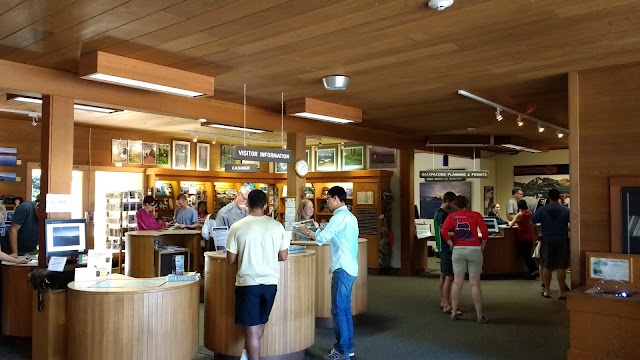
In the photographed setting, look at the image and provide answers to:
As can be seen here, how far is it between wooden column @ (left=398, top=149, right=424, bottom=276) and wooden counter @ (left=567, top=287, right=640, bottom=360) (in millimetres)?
6724

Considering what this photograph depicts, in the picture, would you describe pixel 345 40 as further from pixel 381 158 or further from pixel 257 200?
pixel 381 158

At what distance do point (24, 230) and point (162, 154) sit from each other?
234 inches

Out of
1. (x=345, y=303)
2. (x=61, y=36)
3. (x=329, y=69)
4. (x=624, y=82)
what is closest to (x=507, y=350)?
(x=345, y=303)

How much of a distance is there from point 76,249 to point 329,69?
3183 mm

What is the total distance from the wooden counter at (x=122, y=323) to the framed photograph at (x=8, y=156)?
261 inches

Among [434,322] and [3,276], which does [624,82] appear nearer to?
[434,322]

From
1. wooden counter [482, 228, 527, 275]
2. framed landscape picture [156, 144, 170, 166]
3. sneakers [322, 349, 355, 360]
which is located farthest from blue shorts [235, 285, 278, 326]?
framed landscape picture [156, 144, 170, 166]

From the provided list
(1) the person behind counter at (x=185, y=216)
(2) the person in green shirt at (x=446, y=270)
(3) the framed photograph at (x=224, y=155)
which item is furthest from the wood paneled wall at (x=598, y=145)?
(3) the framed photograph at (x=224, y=155)

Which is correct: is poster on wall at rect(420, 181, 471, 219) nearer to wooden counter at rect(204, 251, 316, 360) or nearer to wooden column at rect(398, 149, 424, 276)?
wooden column at rect(398, 149, 424, 276)

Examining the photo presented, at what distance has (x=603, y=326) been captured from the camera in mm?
4777

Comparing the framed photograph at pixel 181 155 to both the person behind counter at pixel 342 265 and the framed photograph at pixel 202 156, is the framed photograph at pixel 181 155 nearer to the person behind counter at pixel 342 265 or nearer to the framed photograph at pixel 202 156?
the framed photograph at pixel 202 156

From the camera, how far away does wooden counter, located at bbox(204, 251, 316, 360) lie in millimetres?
5184

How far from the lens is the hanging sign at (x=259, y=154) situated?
598 centimetres

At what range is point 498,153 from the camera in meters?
15.7
